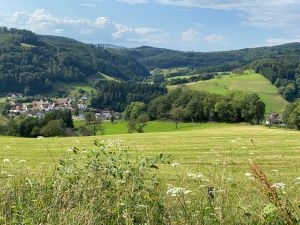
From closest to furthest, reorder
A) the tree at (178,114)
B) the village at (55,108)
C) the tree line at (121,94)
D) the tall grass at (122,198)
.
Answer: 1. the tall grass at (122,198)
2. the tree at (178,114)
3. the village at (55,108)
4. the tree line at (121,94)

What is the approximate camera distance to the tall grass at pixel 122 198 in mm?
4559

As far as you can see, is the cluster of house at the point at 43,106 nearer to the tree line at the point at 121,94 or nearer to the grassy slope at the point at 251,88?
the tree line at the point at 121,94

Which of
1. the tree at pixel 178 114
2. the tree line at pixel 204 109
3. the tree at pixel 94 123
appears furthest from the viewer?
the tree at pixel 94 123

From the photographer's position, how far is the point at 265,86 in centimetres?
18725

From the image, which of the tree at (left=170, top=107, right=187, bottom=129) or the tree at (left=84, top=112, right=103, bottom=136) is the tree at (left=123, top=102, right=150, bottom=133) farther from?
the tree at (left=84, top=112, right=103, bottom=136)

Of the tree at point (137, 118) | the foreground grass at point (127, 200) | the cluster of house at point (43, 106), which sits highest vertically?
the foreground grass at point (127, 200)

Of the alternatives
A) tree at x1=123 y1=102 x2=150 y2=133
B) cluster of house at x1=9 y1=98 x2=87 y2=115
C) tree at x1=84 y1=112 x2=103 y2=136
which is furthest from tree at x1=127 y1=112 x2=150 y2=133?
cluster of house at x1=9 y1=98 x2=87 y2=115

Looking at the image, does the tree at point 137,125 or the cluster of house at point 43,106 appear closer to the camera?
the tree at point 137,125

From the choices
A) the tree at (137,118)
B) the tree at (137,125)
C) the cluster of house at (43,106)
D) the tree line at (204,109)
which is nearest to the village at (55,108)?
the cluster of house at (43,106)

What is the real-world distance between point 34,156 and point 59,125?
244 feet

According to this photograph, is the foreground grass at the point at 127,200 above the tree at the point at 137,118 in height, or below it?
above

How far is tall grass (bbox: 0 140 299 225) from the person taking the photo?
4.56 meters

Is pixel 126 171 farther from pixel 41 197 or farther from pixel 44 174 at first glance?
pixel 44 174

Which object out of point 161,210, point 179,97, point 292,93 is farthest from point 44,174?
point 292,93
